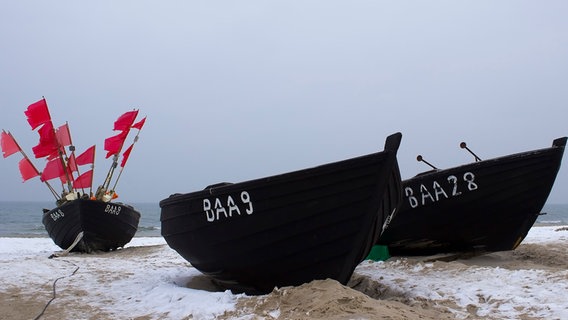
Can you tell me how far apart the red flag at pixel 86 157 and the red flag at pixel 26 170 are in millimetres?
1114

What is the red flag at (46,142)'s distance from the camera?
36.8 feet

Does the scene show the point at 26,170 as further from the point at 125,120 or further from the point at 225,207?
the point at 225,207

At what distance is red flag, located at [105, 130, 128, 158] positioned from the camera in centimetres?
1198

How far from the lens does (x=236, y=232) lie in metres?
4.48

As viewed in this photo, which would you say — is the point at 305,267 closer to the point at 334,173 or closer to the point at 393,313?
the point at 334,173

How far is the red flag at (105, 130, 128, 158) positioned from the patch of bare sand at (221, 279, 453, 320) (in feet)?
28.4

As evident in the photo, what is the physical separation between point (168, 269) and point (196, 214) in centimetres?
257

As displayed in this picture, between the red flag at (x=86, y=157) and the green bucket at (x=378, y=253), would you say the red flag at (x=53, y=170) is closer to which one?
the red flag at (x=86, y=157)

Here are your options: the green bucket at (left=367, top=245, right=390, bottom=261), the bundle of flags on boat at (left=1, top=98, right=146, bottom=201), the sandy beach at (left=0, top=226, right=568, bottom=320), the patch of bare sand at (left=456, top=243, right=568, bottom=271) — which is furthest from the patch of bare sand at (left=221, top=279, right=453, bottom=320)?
the bundle of flags on boat at (left=1, top=98, right=146, bottom=201)

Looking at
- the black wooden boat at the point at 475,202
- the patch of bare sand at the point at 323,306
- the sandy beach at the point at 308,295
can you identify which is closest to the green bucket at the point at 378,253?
the black wooden boat at the point at 475,202

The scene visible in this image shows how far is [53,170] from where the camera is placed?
452 inches

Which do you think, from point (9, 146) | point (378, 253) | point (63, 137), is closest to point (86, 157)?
point (63, 137)

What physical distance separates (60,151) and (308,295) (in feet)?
30.1

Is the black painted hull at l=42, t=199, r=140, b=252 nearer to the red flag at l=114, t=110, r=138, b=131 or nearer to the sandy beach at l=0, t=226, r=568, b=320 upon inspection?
the red flag at l=114, t=110, r=138, b=131
